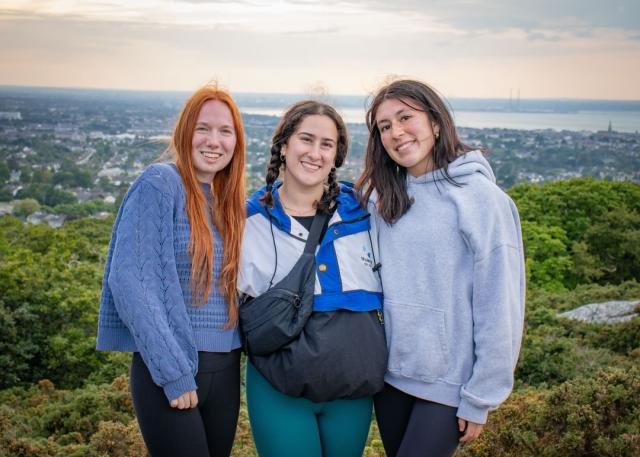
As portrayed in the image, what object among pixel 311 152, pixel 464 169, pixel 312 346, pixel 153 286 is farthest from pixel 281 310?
pixel 464 169

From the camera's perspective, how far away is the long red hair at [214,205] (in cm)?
283

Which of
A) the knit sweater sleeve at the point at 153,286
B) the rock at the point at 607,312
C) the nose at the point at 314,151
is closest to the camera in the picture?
the knit sweater sleeve at the point at 153,286

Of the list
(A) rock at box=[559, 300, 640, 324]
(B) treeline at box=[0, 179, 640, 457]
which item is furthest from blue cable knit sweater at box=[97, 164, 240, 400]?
(A) rock at box=[559, 300, 640, 324]

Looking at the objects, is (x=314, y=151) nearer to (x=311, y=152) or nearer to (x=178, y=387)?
(x=311, y=152)

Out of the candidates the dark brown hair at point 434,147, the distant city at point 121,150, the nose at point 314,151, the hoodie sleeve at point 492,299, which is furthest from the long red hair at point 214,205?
the distant city at point 121,150

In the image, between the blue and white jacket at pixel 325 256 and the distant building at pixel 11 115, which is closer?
the blue and white jacket at pixel 325 256

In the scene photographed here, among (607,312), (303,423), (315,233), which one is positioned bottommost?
(607,312)

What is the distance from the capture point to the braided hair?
10.2 feet

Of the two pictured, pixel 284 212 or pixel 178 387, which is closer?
pixel 178 387

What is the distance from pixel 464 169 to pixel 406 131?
0.35 m

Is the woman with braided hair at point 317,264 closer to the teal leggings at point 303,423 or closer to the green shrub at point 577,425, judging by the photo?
the teal leggings at point 303,423

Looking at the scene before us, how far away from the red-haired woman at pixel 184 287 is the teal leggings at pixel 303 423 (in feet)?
0.50

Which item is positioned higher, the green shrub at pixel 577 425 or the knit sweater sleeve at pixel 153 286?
the knit sweater sleeve at pixel 153 286

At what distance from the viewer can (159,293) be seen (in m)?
2.69
